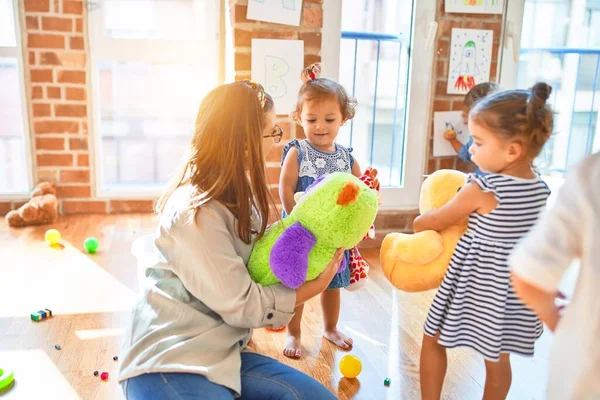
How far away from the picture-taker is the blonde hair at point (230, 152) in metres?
1.08

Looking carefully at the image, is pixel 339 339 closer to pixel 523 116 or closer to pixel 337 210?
pixel 337 210

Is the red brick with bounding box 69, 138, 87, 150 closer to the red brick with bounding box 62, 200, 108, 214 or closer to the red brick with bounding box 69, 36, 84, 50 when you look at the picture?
the red brick with bounding box 62, 200, 108, 214

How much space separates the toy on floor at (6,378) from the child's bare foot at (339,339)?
35.8 inches

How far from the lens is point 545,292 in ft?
2.43

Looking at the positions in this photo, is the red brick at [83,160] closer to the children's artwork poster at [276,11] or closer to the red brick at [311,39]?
the children's artwork poster at [276,11]

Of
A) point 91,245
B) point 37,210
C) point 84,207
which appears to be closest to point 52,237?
point 91,245

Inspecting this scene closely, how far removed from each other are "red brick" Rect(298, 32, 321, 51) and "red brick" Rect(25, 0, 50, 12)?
1463 millimetres

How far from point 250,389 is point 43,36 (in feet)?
8.47

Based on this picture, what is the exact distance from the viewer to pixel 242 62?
241 centimetres

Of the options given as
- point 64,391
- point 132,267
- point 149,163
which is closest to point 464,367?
point 64,391

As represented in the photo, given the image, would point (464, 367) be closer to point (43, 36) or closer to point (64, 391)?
point (64, 391)

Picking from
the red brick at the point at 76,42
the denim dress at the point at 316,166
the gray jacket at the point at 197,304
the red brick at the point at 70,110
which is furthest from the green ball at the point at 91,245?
the gray jacket at the point at 197,304

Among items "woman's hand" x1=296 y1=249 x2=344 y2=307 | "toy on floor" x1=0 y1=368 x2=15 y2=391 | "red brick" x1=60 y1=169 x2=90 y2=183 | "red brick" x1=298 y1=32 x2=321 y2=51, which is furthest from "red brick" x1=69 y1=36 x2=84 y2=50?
"woman's hand" x1=296 y1=249 x2=344 y2=307

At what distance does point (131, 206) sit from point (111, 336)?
1.61m
